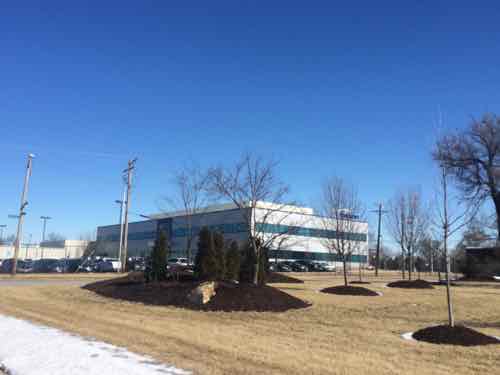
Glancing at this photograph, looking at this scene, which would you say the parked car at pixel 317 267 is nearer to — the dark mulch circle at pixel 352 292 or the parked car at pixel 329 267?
the parked car at pixel 329 267

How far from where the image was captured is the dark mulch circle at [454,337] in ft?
28.4

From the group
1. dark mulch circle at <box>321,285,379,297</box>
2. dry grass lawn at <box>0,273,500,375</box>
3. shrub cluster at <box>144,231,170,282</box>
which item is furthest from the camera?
shrub cluster at <box>144,231,170,282</box>

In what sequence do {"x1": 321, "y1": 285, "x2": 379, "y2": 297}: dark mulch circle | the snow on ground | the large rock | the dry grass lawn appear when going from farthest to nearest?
{"x1": 321, "y1": 285, "x2": 379, "y2": 297}: dark mulch circle → the large rock → the dry grass lawn → the snow on ground

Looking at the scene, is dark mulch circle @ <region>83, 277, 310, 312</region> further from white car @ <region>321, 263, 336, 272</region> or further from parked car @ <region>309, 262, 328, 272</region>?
white car @ <region>321, 263, 336, 272</region>

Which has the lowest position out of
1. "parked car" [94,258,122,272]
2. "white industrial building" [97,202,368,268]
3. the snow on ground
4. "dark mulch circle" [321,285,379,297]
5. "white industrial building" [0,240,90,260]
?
the snow on ground

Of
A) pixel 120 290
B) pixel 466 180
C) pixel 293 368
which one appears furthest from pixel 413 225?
pixel 293 368

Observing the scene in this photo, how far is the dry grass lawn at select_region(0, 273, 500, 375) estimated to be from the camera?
6.88 m

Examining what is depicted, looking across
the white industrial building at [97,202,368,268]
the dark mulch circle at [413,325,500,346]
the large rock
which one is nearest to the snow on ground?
the dark mulch circle at [413,325,500,346]

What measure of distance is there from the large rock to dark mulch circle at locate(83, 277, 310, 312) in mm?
151

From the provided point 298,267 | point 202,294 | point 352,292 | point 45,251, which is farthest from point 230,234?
point 45,251

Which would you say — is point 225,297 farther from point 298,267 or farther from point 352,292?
point 298,267

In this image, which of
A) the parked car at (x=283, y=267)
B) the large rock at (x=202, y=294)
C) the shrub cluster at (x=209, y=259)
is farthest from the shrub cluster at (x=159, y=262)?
the parked car at (x=283, y=267)

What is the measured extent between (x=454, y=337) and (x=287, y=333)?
3433mm

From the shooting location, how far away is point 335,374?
6316mm
